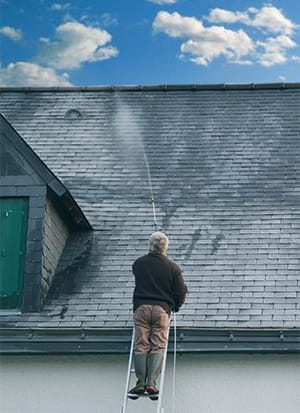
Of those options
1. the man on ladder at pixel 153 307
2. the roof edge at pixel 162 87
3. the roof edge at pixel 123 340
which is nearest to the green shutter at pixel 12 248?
the roof edge at pixel 123 340

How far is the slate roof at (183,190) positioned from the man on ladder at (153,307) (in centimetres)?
60

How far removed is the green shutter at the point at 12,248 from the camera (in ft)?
34.9

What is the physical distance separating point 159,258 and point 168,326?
2.35ft

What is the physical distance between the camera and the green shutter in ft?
34.9

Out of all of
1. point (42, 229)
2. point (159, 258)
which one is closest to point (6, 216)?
point (42, 229)

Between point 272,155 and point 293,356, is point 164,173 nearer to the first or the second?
point 272,155

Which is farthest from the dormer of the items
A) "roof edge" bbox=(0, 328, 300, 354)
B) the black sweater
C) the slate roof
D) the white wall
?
the black sweater

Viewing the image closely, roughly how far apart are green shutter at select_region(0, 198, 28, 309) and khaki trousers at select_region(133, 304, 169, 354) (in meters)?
1.83

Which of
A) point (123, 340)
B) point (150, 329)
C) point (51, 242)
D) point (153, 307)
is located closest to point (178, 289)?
point (153, 307)

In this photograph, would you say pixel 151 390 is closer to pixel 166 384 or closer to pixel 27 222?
pixel 166 384

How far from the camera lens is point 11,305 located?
10.6 meters

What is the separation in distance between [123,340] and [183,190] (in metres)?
3.27

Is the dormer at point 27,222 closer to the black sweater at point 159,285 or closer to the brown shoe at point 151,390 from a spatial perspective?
the black sweater at point 159,285

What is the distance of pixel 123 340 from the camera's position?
32.3ft
